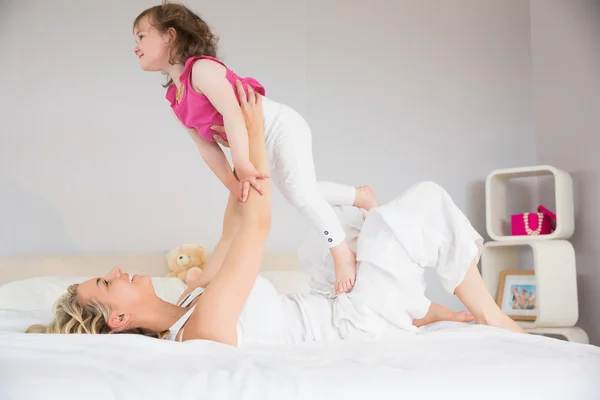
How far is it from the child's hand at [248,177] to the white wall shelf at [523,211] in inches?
57.6

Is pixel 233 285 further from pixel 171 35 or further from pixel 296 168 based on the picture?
pixel 171 35

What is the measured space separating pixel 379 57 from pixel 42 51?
1.35 m

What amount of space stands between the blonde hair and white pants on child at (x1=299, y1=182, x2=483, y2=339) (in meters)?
0.48

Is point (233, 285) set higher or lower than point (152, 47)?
lower

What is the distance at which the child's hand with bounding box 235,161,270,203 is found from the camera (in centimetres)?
129

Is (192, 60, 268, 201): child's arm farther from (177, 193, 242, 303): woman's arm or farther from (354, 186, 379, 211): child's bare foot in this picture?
(354, 186, 379, 211): child's bare foot

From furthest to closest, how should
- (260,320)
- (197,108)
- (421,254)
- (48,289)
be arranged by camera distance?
1. (48,289)
2. (197,108)
3. (421,254)
4. (260,320)

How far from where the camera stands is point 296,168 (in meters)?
Result: 1.60

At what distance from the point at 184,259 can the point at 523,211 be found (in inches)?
61.0

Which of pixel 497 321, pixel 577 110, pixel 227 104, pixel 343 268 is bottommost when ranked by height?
pixel 497 321

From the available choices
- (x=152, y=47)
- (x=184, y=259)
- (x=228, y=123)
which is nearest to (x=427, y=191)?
(x=228, y=123)

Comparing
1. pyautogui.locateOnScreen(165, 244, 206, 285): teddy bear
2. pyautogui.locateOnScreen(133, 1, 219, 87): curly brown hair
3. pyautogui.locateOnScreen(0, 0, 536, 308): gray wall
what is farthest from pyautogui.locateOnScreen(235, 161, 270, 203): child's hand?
pyautogui.locateOnScreen(0, 0, 536, 308): gray wall

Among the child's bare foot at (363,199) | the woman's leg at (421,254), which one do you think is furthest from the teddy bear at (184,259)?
the woman's leg at (421,254)

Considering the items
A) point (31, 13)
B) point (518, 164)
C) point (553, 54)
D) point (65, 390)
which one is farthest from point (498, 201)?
point (65, 390)
